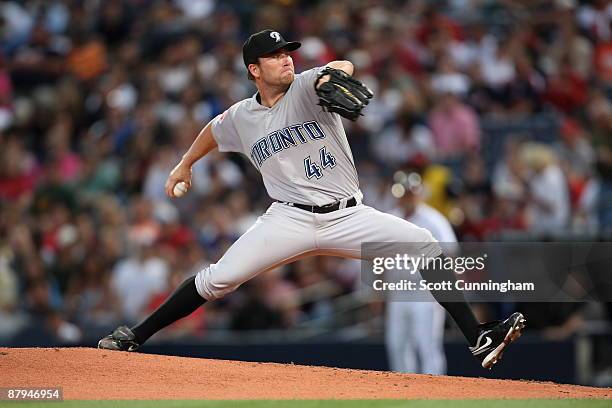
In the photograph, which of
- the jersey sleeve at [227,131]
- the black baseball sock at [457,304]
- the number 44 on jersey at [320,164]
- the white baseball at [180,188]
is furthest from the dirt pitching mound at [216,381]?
the jersey sleeve at [227,131]

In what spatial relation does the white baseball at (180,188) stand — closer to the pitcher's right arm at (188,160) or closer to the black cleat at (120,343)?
the pitcher's right arm at (188,160)

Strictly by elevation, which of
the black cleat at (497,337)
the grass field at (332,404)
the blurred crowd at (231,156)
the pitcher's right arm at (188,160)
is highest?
the blurred crowd at (231,156)

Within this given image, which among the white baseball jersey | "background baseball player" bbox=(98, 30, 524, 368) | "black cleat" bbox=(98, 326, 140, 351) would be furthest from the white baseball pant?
"black cleat" bbox=(98, 326, 140, 351)

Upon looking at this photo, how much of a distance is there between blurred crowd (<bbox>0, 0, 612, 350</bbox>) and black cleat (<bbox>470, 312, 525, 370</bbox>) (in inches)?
163

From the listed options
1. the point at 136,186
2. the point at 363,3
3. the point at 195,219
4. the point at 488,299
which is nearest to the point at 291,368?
the point at 488,299

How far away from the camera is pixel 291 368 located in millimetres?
6758

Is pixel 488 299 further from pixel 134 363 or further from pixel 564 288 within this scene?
pixel 134 363

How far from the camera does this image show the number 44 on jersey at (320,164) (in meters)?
6.37

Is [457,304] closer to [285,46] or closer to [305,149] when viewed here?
[305,149]

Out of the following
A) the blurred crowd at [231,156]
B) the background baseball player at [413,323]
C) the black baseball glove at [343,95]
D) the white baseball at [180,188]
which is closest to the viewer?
the black baseball glove at [343,95]

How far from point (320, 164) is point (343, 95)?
641mm

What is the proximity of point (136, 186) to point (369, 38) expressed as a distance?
3.26m

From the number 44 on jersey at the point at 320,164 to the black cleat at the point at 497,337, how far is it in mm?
1263

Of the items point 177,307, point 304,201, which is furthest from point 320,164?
point 177,307
